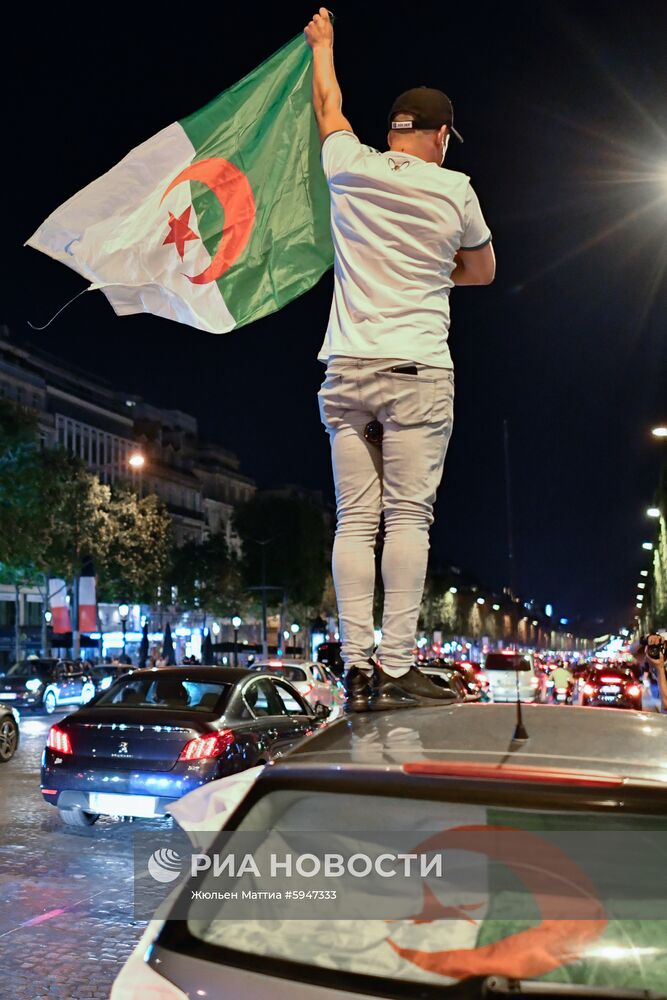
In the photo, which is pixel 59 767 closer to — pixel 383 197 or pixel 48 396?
pixel 383 197

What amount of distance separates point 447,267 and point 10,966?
12.0 feet

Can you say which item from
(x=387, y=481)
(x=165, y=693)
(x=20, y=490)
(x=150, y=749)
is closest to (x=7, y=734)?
(x=165, y=693)

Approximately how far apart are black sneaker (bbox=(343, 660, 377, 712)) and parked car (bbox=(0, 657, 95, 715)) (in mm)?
31796

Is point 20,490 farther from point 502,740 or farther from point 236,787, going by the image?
point 502,740

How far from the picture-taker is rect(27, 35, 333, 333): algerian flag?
5836 mm

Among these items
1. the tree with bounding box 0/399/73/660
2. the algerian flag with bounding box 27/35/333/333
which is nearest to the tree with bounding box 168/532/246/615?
the tree with bounding box 0/399/73/660

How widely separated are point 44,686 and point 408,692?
113 ft

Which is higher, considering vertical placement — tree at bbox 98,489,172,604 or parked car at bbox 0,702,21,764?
tree at bbox 98,489,172,604

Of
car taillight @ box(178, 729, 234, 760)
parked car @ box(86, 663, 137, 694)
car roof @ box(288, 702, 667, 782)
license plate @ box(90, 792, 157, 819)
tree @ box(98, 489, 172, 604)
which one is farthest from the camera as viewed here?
tree @ box(98, 489, 172, 604)

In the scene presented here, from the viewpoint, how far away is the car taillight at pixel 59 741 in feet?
33.2

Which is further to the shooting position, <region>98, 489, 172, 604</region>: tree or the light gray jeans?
<region>98, 489, 172, 604</region>: tree

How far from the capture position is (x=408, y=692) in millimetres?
Result: 4324

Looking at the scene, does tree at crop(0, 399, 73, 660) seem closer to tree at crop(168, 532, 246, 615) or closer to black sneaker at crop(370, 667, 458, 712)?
tree at crop(168, 532, 246, 615)

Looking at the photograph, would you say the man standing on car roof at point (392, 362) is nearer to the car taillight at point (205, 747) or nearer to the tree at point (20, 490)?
the car taillight at point (205, 747)
